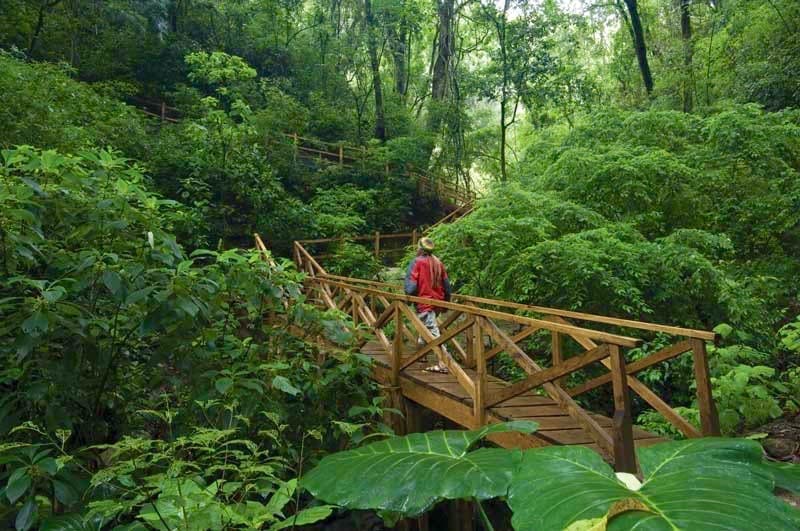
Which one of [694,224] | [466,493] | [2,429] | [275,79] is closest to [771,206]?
[694,224]

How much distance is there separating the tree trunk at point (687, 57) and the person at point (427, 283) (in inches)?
391

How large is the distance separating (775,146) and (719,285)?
2761mm

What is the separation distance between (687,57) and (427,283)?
479 inches

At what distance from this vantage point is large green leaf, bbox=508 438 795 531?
75 cm

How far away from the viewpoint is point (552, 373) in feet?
10.4

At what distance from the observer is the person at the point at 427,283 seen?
521 centimetres

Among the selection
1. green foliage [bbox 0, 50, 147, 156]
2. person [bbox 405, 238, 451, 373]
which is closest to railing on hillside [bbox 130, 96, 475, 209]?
green foliage [bbox 0, 50, 147, 156]

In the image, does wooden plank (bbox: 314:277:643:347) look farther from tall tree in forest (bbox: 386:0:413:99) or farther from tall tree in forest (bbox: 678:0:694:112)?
tall tree in forest (bbox: 386:0:413:99)

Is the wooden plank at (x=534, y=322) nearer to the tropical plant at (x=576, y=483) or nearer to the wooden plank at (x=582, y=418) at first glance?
the wooden plank at (x=582, y=418)

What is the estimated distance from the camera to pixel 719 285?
18.9 feet

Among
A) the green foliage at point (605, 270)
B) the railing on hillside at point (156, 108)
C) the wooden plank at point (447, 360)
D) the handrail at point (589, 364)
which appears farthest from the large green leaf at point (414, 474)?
the railing on hillside at point (156, 108)

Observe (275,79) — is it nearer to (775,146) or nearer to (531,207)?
(531,207)

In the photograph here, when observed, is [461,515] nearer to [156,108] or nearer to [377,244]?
[377,244]

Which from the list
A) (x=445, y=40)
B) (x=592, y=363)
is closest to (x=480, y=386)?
(x=592, y=363)
